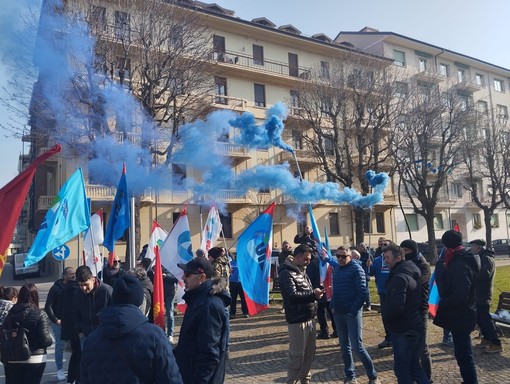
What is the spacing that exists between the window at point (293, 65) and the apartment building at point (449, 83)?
8661 mm

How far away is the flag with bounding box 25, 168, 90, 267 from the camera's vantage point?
20.9 ft

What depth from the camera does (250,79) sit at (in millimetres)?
32656

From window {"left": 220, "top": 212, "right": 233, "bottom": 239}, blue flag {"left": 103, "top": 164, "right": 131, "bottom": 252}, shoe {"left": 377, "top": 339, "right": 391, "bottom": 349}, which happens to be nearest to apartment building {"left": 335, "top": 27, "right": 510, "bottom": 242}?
window {"left": 220, "top": 212, "right": 233, "bottom": 239}

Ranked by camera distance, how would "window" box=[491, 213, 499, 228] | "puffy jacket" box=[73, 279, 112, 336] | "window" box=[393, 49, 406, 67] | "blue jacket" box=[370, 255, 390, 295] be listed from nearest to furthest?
"puffy jacket" box=[73, 279, 112, 336]
"blue jacket" box=[370, 255, 390, 295]
"window" box=[393, 49, 406, 67]
"window" box=[491, 213, 499, 228]

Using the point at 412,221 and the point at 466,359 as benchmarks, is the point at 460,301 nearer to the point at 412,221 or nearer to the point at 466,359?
the point at 466,359

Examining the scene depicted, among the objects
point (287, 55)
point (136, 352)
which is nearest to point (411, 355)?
point (136, 352)

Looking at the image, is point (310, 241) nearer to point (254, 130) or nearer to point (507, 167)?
point (254, 130)

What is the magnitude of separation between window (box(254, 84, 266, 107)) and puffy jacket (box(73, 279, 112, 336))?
2785 cm

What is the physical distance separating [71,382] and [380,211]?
34784 millimetres

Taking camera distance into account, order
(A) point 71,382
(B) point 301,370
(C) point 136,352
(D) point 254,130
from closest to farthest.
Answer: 1. (C) point 136,352
2. (B) point 301,370
3. (A) point 71,382
4. (D) point 254,130

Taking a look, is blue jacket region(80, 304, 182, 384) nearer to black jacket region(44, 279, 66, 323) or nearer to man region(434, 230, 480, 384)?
man region(434, 230, 480, 384)

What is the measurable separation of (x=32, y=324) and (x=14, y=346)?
0.26 m

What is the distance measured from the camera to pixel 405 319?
5016 mm

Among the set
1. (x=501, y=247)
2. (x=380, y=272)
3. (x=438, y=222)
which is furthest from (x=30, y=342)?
(x=438, y=222)
